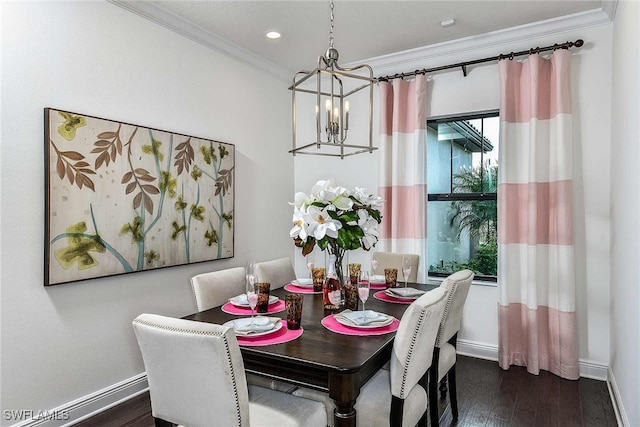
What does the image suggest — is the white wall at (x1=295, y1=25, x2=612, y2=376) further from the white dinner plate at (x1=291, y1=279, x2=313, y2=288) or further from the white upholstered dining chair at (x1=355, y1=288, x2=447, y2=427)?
the white dinner plate at (x1=291, y1=279, x2=313, y2=288)

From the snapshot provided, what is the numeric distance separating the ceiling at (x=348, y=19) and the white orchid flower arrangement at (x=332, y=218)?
5.11ft

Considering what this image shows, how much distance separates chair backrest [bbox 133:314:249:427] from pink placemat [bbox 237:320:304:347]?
0.97ft

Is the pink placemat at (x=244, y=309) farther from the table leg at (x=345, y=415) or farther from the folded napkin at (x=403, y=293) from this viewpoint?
the table leg at (x=345, y=415)

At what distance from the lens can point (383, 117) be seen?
3861mm

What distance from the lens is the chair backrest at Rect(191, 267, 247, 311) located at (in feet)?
7.84

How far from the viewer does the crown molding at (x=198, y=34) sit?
280 cm

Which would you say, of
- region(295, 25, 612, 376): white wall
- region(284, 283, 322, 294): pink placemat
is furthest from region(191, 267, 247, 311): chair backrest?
region(295, 25, 612, 376): white wall

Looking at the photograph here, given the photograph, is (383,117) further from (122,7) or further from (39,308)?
(39,308)

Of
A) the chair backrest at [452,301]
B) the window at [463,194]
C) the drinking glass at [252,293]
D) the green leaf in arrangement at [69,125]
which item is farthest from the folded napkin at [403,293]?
the green leaf in arrangement at [69,125]

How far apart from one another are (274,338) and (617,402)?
231cm

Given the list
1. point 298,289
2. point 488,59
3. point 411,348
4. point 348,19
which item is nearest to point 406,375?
point 411,348

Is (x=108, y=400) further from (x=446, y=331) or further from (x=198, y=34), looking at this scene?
(x=198, y=34)

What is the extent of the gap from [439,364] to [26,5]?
3.02 meters

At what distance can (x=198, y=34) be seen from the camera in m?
3.24
